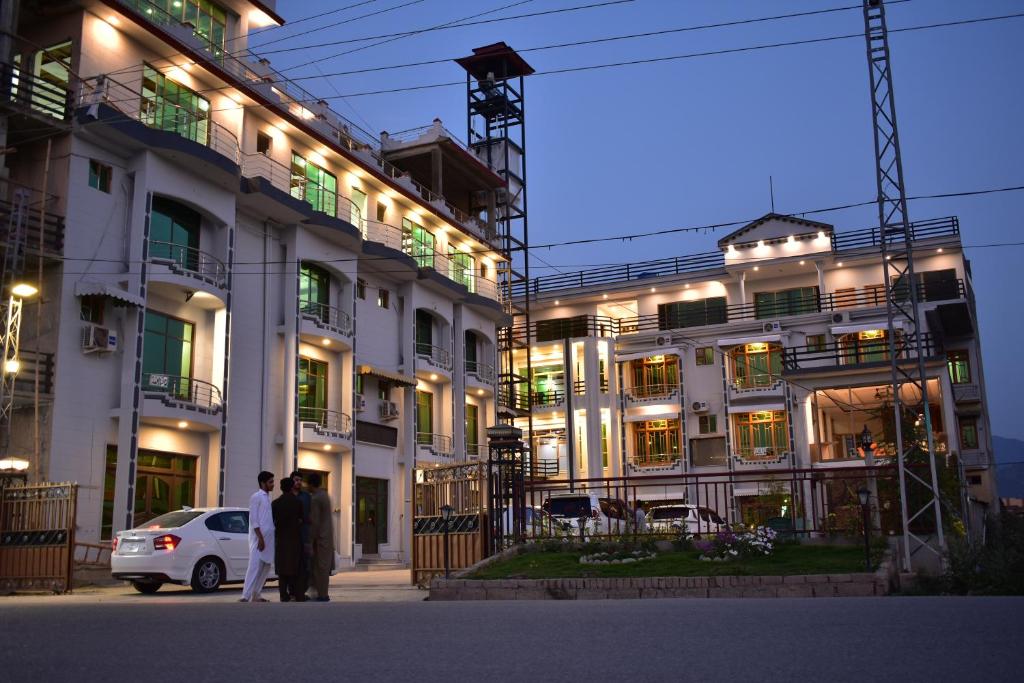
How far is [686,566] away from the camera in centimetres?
1476

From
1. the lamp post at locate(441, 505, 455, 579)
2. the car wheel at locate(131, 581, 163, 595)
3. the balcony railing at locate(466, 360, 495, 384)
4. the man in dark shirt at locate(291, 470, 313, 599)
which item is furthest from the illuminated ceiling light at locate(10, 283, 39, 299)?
the balcony railing at locate(466, 360, 495, 384)

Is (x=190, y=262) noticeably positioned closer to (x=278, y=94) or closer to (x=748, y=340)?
(x=278, y=94)

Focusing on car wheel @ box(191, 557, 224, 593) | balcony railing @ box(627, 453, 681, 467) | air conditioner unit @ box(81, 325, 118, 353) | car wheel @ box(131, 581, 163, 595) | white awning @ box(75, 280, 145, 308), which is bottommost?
car wheel @ box(131, 581, 163, 595)

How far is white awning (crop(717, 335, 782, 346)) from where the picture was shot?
144ft

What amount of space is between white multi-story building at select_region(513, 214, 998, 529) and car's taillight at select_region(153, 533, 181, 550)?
27117 millimetres

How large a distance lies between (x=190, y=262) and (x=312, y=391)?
22.8 feet

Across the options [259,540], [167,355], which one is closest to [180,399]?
[167,355]

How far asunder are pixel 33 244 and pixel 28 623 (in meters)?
17.1

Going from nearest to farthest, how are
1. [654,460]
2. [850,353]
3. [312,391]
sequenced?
[312,391]
[850,353]
[654,460]

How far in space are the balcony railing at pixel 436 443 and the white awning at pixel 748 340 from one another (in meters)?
13.7

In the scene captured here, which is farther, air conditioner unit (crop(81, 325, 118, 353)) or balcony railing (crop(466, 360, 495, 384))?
balcony railing (crop(466, 360, 495, 384))

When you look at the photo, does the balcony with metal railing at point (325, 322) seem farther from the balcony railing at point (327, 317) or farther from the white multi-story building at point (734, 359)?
the white multi-story building at point (734, 359)

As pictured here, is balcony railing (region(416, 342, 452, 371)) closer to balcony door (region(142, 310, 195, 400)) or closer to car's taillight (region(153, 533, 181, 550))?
balcony door (region(142, 310, 195, 400))

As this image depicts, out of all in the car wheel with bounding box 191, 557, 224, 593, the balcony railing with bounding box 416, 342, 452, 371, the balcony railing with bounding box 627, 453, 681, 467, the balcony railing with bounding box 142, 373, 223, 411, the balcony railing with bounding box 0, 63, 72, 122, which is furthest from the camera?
the balcony railing with bounding box 627, 453, 681, 467
